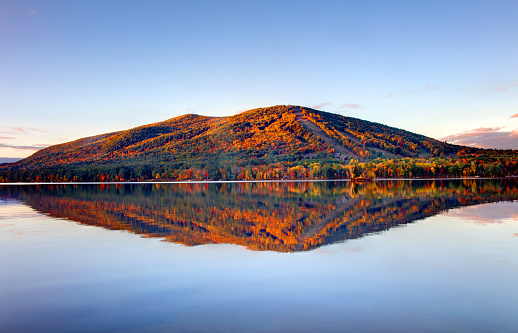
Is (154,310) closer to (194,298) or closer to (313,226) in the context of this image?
(194,298)

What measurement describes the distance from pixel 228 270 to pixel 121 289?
10.3 ft

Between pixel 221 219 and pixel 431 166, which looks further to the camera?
pixel 431 166

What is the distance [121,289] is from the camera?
10094 mm

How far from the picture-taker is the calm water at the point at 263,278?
7.88 meters

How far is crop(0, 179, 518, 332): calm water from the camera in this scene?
310 inches

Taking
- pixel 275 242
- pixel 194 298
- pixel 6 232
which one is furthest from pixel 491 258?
pixel 6 232

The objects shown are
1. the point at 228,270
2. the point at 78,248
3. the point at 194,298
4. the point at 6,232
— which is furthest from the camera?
the point at 6,232

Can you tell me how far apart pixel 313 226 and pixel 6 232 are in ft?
52.5

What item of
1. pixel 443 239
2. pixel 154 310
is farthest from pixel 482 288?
pixel 154 310

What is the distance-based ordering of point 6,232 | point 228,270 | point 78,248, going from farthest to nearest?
point 6,232 < point 78,248 < point 228,270

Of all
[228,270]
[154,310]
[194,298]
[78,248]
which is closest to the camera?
[154,310]

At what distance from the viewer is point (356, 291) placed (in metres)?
9.58

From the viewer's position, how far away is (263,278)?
1072 centimetres

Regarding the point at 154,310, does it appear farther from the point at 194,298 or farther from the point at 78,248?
the point at 78,248
